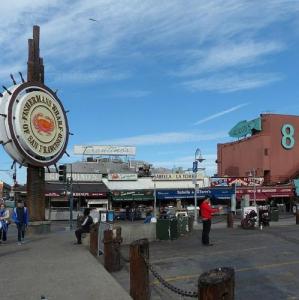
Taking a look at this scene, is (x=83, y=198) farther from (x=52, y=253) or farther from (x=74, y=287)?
(x=74, y=287)

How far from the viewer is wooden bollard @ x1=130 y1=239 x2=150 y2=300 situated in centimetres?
881

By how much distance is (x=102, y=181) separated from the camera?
5822 cm

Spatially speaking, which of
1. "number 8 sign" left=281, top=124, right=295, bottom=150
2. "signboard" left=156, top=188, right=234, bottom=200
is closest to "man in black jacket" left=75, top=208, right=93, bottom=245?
"signboard" left=156, top=188, right=234, bottom=200

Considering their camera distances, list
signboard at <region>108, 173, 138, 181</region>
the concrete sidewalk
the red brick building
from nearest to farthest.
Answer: the concrete sidewalk < signboard at <region>108, 173, 138, 181</region> < the red brick building

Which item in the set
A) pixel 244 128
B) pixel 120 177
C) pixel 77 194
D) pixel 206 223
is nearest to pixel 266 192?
pixel 244 128

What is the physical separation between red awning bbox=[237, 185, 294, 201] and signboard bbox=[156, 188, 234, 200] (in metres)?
1.65

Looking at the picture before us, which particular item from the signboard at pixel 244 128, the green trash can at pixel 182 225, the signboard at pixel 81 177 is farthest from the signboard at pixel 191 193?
the green trash can at pixel 182 225

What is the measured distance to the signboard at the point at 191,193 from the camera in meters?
57.0

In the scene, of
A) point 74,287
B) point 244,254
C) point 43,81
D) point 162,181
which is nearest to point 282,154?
point 162,181

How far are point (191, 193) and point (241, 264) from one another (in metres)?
45.0

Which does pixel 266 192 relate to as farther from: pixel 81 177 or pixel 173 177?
pixel 81 177

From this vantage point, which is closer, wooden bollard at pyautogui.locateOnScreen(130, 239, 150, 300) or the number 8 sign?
wooden bollard at pyautogui.locateOnScreen(130, 239, 150, 300)

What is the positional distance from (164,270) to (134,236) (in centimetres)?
801

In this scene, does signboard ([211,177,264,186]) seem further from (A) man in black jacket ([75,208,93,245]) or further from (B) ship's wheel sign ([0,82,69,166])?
(A) man in black jacket ([75,208,93,245])
